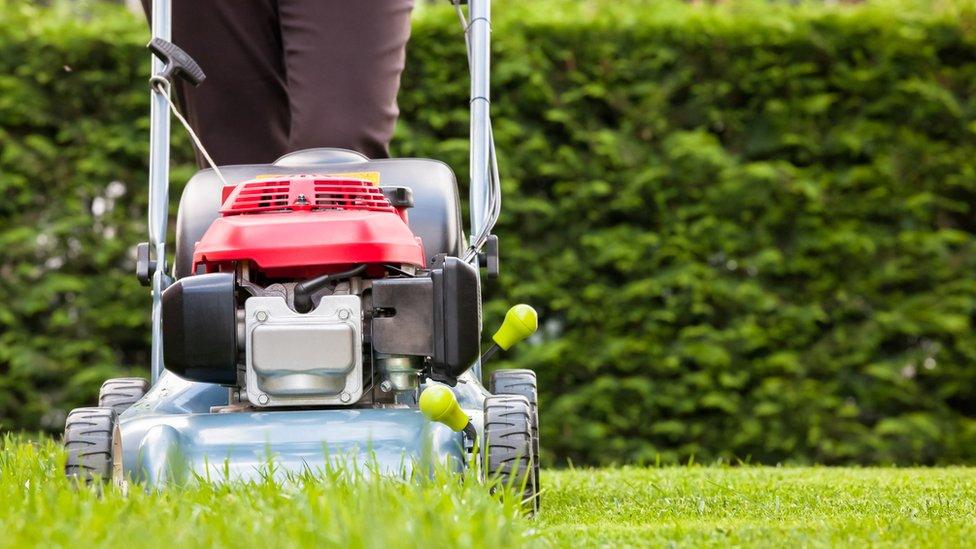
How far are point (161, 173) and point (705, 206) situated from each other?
2557 millimetres

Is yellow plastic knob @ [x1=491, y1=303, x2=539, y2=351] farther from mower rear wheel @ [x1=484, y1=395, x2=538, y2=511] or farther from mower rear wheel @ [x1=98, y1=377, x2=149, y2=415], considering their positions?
mower rear wheel @ [x1=98, y1=377, x2=149, y2=415]

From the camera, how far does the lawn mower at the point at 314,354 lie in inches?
89.2

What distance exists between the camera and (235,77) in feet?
10.2

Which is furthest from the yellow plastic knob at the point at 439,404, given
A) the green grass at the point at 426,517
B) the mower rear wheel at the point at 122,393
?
the mower rear wheel at the point at 122,393

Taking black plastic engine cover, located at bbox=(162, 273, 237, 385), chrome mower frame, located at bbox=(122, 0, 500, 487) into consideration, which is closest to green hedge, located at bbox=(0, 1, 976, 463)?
chrome mower frame, located at bbox=(122, 0, 500, 487)

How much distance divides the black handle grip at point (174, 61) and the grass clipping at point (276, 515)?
0.94m

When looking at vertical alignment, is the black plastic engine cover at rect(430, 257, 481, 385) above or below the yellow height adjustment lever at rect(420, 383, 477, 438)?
above

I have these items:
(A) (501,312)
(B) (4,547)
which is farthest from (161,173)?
(A) (501,312)

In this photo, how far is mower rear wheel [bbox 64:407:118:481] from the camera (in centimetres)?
230

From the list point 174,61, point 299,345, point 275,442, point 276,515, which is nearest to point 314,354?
point 299,345

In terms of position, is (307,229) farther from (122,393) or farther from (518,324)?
(122,393)

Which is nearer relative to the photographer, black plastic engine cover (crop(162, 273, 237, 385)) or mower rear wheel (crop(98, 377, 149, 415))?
black plastic engine cover (crop(162, 273, 237, 385))

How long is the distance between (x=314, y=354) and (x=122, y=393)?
0.99m

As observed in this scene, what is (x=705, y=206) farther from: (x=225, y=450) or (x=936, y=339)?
(x=225, y=450)
